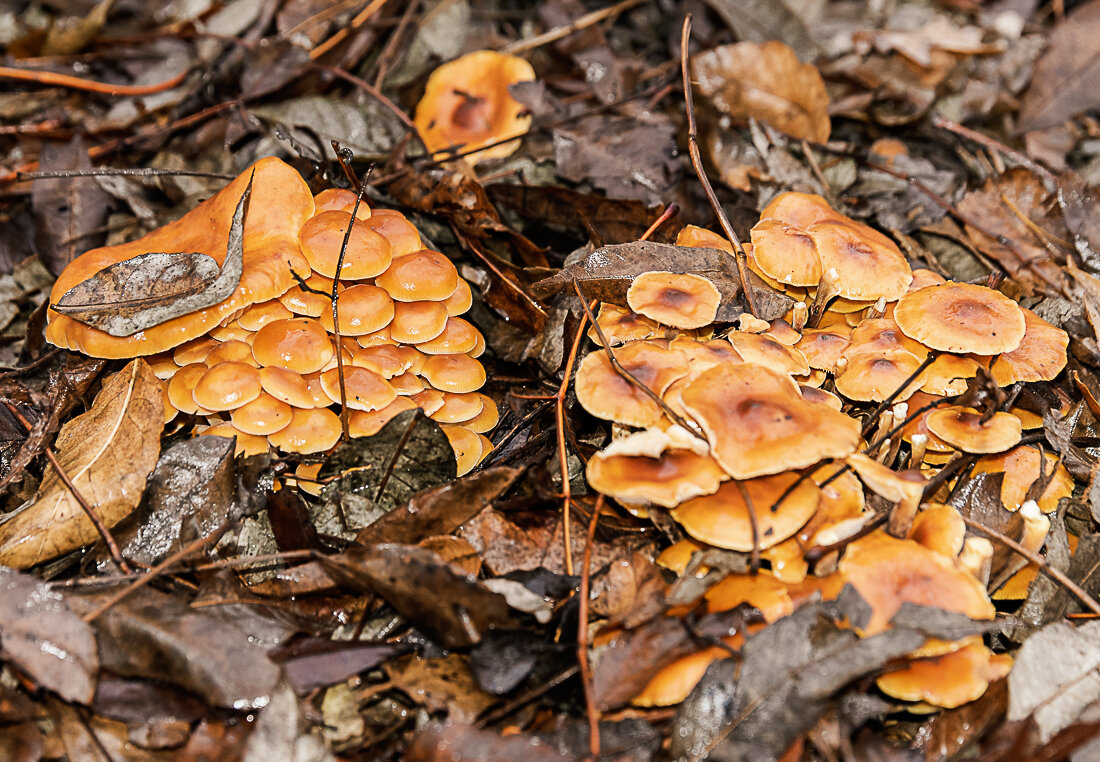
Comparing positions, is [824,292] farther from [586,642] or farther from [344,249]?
[344,249]

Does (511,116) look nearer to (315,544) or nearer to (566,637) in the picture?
(315,544)

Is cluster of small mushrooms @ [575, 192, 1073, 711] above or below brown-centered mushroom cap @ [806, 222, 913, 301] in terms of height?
below

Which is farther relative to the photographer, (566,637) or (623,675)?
(566,637)

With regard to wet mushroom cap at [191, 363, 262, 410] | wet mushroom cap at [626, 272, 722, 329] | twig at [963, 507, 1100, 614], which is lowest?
twig at [963, 507, 1100, 614]

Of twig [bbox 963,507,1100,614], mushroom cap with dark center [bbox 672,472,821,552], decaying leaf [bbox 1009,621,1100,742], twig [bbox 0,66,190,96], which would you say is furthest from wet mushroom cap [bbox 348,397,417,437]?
twig [bbox 0,66,190,96]

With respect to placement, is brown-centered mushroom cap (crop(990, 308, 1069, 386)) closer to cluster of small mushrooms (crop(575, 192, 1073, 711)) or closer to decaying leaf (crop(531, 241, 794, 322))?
cluster of small mushrooms (crop(575, 192, 1073, 711))

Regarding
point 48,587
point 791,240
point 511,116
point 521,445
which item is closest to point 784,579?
point 521,445
